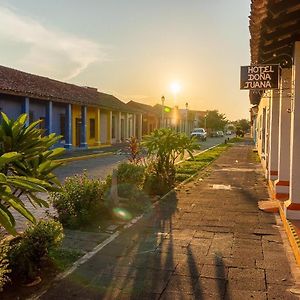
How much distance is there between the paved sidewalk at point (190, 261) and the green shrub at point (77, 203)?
811 millimetres

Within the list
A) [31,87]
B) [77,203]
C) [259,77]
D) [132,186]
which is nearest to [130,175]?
[132,186]

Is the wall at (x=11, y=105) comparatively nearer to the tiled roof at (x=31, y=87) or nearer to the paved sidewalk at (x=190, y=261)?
the tiled roof at (x=31, y=87)

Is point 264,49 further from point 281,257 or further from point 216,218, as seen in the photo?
point 281,257

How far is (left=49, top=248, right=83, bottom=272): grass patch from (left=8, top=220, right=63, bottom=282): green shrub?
243mm

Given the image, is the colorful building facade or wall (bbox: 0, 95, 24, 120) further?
wall (bbox: 0, 95, 24, 120)

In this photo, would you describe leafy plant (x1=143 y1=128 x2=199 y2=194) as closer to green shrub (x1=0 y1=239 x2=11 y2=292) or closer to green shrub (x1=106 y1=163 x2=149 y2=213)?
green shrub (x1=106 y1=163 x2=149 y2=213)

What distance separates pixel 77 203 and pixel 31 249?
8.48 feet

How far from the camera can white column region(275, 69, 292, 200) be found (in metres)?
8.16

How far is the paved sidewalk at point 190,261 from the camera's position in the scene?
430cm

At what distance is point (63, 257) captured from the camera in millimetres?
5371

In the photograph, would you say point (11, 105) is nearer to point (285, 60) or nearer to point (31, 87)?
point (31, 87)

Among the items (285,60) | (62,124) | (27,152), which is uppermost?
(285,60)

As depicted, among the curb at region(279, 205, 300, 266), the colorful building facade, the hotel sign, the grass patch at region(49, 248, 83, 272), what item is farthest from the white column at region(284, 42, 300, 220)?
→ the grass patch at region(49, 248, 83, 272)

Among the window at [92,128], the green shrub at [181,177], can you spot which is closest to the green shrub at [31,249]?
the green shrub at [181,177]
